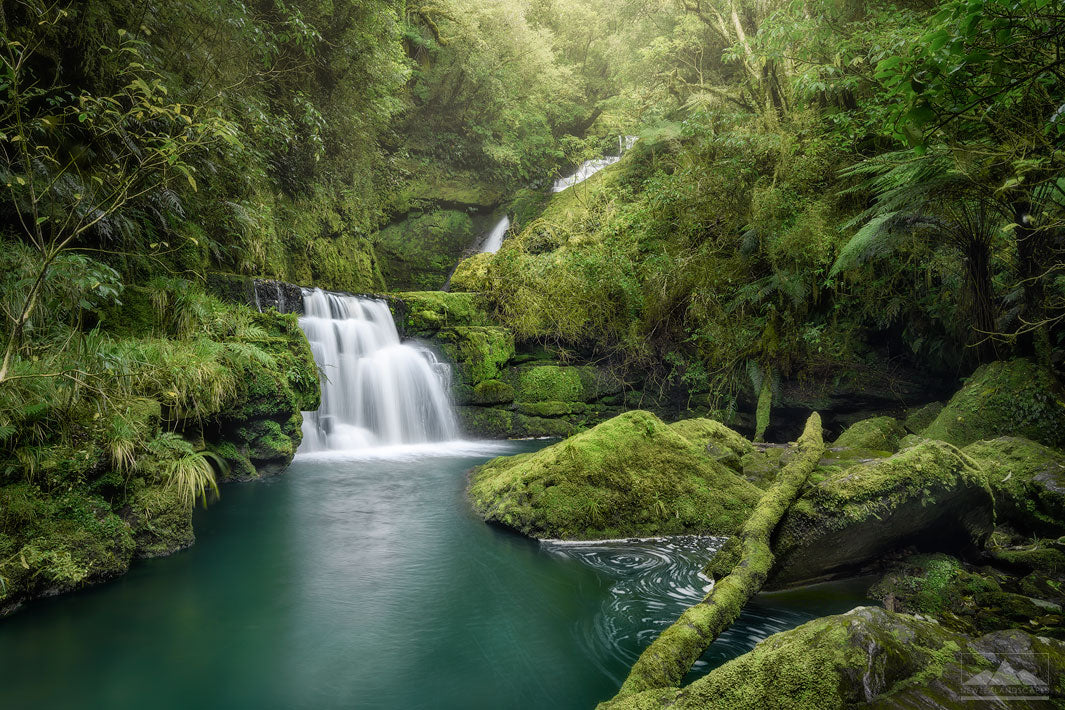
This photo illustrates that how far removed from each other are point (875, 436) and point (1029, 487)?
3.05m

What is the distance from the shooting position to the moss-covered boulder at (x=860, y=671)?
5.70ft

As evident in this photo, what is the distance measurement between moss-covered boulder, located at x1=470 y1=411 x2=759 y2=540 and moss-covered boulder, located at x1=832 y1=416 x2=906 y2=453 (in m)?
2.48

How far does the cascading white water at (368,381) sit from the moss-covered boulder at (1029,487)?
8837 mm

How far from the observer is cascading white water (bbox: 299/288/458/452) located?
944cm

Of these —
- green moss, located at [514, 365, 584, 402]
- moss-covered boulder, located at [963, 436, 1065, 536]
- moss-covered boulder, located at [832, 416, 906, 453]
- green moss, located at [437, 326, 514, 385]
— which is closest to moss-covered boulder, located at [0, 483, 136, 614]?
moss-covered boulder, located at [963, 436, 1065, 536]

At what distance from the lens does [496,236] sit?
1816 cm

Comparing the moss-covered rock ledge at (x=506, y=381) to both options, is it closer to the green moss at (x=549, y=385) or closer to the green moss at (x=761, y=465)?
the green moss at (x=549, y=385)

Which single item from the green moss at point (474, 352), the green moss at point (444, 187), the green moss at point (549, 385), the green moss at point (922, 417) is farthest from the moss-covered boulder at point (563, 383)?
the green moss at point (444, 187)

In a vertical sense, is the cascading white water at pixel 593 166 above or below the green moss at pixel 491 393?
above

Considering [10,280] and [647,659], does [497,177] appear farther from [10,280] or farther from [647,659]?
[647,659]

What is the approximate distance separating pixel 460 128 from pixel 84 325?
53.9ft

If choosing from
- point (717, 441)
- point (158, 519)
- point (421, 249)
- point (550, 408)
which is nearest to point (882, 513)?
point (717, 441)

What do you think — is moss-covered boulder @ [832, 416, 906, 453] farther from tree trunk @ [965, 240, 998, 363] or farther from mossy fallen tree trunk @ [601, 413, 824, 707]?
mossy fallen tree trunk @ [601, 413, 824, 707]

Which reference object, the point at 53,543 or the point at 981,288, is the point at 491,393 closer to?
the point at 53,543
